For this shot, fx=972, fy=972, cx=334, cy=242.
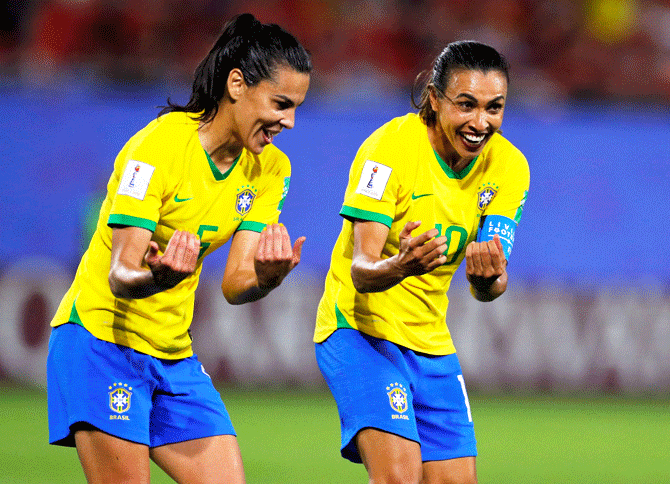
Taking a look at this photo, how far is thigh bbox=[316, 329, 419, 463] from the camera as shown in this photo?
3764mm

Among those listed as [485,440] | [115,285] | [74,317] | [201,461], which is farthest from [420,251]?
[485,440]

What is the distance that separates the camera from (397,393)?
3.82m

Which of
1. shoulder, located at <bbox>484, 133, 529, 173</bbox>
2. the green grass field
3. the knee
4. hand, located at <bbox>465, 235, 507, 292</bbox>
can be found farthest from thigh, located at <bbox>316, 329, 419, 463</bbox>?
the green grass field

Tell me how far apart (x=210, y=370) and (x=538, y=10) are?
6365 mm

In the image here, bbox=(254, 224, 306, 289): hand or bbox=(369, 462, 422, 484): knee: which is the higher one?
bbox=(254, 224, 306, 289): hand

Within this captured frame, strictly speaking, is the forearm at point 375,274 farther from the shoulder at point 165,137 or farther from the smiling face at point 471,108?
the shoulder at point 165,137

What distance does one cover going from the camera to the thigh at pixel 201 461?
3.61 meters

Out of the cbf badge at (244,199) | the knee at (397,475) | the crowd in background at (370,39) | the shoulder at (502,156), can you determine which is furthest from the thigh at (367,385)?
the crowd in background at (370,39)

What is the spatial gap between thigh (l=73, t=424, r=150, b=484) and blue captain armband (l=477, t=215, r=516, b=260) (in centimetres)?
163

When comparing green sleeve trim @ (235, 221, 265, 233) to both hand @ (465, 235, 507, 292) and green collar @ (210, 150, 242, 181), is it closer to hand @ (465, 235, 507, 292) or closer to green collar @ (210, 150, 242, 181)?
green collar @ (210, 150, 242, 181)

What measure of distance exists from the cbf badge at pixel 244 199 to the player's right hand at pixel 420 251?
2.36 feet

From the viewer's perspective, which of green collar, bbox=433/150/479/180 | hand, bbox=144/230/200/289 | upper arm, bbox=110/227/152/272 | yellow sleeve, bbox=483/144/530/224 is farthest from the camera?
yellow sleeve, bbox=483/144/530/224

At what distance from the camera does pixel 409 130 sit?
13.1ft

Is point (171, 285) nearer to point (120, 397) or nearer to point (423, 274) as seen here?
point (120, 397)
